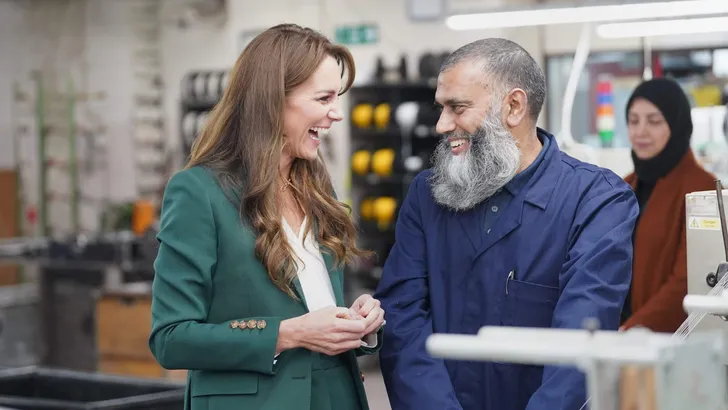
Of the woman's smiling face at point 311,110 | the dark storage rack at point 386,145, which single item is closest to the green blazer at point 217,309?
Result: the woman's smiling face at point 311,110

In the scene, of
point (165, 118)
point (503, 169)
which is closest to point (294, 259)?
point (503, 169)

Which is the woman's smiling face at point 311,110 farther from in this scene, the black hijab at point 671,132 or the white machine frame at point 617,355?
the black hijab at point 671,132

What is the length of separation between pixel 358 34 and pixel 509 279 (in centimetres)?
795

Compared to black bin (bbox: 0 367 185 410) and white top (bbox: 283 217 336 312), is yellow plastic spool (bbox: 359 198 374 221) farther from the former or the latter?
white top (bbox: 283 217 336 312)

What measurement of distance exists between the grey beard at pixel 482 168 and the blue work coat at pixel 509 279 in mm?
57

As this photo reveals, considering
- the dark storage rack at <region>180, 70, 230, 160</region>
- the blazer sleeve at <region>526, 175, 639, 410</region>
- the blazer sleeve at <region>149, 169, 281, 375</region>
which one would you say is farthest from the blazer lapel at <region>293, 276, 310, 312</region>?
the dark storage rack at <region>180, 70, 230, 160</region>

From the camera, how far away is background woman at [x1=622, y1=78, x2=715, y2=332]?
3.18 m

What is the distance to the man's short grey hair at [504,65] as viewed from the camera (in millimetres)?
2412

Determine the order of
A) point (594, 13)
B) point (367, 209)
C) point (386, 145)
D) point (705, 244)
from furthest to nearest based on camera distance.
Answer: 1. point (386, 145)
2. point (367, 209)
3. point (594, 13)
4. point (705, 244)

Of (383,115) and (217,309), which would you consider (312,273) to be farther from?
(383,115)

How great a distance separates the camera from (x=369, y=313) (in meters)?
2.30

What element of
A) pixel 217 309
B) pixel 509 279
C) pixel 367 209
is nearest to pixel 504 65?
pixel 509 279

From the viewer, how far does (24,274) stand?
9734mm

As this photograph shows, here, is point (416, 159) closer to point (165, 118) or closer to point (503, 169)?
point (165, 118)
